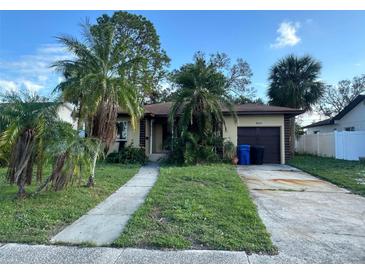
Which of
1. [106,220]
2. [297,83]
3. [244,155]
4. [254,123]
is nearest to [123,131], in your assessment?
[244,155]

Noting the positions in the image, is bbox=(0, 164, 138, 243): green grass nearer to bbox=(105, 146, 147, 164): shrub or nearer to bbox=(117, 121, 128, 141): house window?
bbox=(105, 146, 147, 164): shrub

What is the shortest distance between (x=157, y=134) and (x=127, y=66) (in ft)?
33.7

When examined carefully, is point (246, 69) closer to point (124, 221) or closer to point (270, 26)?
point (270, 26)

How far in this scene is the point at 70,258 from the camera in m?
3.61

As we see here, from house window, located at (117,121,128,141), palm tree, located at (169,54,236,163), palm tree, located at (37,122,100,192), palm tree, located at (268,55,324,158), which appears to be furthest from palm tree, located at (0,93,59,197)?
palm tree, located at (268,55,324,158)

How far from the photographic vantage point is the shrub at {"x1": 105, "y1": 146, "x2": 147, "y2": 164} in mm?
13945

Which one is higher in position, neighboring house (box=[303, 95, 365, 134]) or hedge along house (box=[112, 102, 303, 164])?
neighboring house (box=[303, 95, 365, 134])

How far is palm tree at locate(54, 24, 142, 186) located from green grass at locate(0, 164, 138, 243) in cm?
100

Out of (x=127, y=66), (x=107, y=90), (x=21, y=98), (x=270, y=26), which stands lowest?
(x=21, y=98)

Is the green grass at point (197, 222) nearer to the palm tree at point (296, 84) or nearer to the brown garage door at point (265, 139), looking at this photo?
the brown garage door at point (265, 139)

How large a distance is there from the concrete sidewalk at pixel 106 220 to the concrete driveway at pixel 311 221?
89.9 inches

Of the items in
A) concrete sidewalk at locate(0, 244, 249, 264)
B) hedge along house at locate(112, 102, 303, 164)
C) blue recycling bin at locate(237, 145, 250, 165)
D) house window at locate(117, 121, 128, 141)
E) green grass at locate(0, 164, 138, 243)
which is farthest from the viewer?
house window at locate(117, 121, 128, 141)

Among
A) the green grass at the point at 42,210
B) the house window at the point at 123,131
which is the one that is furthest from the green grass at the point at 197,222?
the house window at the point at 123,131
